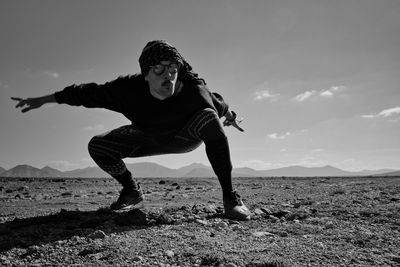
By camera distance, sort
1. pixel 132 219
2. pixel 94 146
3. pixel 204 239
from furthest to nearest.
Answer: pixel 94 146 < pixel 132 219 < pixel 204 239

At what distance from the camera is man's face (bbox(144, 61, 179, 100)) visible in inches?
145

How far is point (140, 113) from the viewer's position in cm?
404

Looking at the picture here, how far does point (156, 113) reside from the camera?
394cm

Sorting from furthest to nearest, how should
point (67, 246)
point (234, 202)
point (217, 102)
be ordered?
point (217, 102) → point (234, 202) → point (67, 246)

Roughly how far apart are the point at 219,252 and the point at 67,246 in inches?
46.2

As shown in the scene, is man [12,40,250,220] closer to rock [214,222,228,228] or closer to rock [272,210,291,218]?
rock [214,222,228,228]

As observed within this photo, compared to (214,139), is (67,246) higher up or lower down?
lower down

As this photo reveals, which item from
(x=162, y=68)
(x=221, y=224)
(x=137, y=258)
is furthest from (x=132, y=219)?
(x=162, y=68)

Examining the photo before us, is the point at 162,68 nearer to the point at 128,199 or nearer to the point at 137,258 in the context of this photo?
the point at 128,199

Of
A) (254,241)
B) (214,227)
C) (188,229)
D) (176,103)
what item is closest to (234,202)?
(214,227)

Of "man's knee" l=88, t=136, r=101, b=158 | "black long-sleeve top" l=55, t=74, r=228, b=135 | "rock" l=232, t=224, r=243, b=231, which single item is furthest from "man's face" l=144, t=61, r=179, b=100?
"rock" l=232, t=224, r=243, b=231

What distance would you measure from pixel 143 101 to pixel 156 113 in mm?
208

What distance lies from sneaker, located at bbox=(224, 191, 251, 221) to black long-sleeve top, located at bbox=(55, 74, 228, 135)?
104 centimetres

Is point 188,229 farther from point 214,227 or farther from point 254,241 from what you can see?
point 254,241
